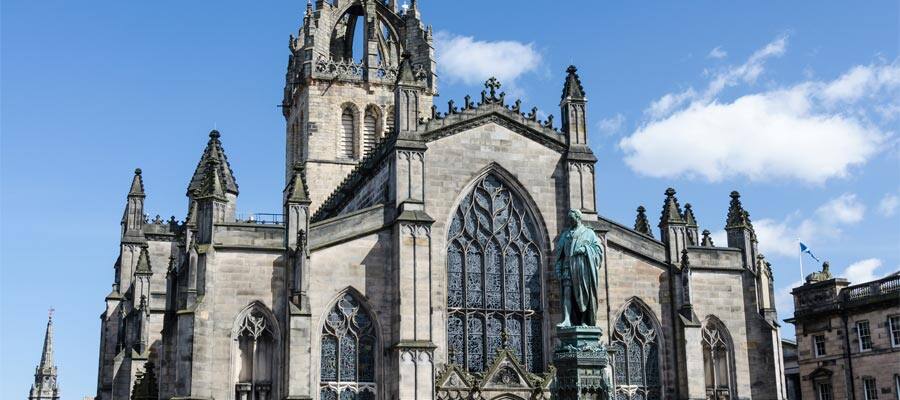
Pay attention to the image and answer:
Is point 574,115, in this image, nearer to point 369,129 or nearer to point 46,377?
point 369,129

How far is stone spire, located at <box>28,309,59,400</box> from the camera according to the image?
324 feet

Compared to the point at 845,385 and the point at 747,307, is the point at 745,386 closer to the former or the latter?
the point at 747,307

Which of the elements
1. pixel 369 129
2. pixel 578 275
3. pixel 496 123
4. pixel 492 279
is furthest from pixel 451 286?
pixel 369 129

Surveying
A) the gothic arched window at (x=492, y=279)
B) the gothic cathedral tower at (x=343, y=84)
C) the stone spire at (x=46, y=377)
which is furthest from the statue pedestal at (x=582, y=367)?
the stone spire at (x=46, y=377)

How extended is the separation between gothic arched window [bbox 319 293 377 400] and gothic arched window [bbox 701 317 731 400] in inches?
478

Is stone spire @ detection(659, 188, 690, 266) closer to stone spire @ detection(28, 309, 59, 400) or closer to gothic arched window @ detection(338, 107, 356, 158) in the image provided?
gothic arched window @ detection(338, 107, 356, 158)

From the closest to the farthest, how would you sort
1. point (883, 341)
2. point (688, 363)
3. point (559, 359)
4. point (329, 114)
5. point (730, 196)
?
point (559, 359) < point (688, 363) < point (730, 196) < point (883, 341) < point (329, 114)

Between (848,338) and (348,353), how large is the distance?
92.1 feet

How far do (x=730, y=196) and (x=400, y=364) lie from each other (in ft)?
47.3

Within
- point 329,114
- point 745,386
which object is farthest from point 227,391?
point 329,114

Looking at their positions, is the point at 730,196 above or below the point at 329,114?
below

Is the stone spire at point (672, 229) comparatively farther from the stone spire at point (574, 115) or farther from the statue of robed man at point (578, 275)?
the statue of robed man at point (578, 275)

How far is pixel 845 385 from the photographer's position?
169 ft

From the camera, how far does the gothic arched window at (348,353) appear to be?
3447cm
